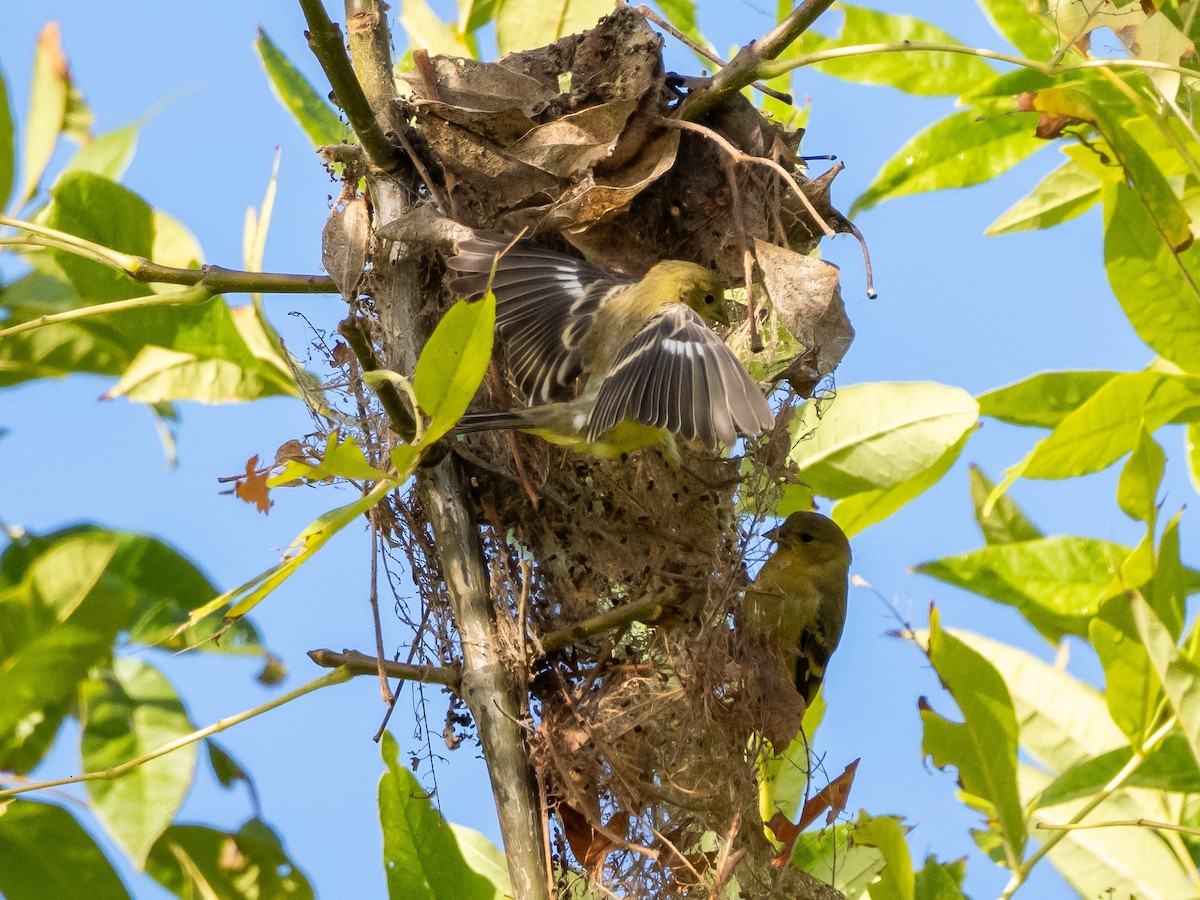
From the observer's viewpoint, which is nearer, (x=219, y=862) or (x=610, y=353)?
(x=219, y=862)

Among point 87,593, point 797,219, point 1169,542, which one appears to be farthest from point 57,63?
point 1169,542

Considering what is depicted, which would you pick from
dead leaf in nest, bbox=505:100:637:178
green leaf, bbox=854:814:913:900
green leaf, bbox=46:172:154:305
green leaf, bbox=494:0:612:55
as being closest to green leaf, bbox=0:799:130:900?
green leaf, bbox=46:172:154:305

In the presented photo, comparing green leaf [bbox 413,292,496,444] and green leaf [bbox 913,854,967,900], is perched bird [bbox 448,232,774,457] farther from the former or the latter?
green leaf [bbox 913,854,967,900]

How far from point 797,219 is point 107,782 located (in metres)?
2.15

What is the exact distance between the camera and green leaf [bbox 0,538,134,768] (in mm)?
1768

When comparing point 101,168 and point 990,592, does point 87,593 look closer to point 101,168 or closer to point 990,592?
point 101,168

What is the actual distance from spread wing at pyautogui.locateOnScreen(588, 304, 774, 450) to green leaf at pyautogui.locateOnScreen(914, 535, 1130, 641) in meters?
1.03

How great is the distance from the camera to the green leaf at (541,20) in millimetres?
3686

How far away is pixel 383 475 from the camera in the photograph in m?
1.73

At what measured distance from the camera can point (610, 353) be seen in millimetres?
3406

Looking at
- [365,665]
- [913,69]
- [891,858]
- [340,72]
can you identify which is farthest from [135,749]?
[913,69]

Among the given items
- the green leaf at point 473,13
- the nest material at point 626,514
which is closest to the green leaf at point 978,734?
the nest material at point 626,514

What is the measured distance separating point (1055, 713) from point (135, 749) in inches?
95.1

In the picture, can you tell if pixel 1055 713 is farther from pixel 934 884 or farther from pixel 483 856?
pixel 483 856
